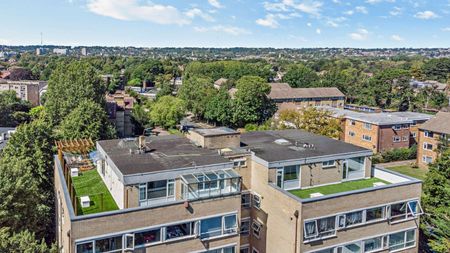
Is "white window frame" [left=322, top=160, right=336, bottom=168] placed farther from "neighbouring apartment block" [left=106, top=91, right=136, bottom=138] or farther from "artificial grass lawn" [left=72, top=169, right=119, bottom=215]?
"neighbouring apartment block" [left=106, top=91, right=136, bottom=138]

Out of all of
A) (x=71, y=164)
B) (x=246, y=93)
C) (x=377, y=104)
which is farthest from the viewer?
(x=377, y=104)

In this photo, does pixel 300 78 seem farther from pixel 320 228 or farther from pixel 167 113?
pixel 320 228

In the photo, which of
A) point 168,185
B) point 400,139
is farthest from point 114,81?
point 168,185

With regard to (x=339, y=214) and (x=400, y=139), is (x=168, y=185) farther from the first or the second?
(x=400, y=139)

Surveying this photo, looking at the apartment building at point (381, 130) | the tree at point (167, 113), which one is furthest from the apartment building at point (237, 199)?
the tree at point (167, 113)

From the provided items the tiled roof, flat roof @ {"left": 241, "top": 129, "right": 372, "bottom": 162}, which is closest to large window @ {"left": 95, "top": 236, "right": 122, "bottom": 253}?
flat roof @ {"left": 241, "top": 129, "right": 372, "bottom": 162}

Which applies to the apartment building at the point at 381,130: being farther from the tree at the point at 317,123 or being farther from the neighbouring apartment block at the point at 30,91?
the neighbouring apartment block at the point at 30,91
